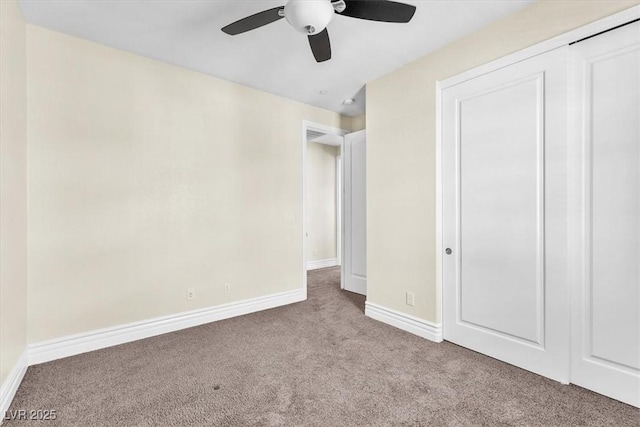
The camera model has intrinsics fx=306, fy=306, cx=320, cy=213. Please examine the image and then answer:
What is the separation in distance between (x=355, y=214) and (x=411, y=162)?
4.88 ft

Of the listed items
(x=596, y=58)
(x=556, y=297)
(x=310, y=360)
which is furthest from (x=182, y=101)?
(x=556, y=297)

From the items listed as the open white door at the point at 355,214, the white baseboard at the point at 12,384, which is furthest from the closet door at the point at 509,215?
the white baseboard at the point at 12,384

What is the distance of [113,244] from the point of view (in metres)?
2.66

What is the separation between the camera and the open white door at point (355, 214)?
4.14m

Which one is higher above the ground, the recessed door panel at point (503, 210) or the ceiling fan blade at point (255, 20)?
the ceiling fan blade at point (255, 20)

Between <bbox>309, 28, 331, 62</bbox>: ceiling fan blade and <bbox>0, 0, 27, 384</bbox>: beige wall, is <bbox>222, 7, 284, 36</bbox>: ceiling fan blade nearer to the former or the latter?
<bbox>309, 28, 331, 62</bbox>: ceiling fan blade

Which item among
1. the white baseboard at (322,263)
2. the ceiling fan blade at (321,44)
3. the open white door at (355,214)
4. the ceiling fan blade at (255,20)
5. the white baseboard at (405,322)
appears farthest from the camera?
the white baseboard at (322,263)

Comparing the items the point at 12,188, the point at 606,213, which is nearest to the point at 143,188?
the point at 12,188

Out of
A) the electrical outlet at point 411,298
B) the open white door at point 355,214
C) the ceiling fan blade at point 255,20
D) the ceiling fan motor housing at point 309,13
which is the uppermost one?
the ceiling fan blade at point 255,20

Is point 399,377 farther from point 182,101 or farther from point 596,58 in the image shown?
point 182,101

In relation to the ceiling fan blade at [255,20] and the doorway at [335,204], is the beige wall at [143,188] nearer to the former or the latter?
the doorway at [335,204]

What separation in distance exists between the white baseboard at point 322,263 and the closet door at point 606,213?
4369mm

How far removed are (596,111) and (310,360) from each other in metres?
2.55

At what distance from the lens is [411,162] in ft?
9.57
